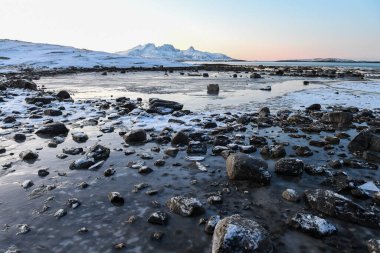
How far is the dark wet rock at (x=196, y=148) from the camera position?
9.79m

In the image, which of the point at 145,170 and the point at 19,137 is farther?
the point at 19,137

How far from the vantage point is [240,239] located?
4.66m

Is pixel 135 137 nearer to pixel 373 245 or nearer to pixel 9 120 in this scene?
pixel 9 120

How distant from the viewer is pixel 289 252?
16.4 ft

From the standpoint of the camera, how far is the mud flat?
5.28 m

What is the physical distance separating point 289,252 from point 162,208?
2.53 m

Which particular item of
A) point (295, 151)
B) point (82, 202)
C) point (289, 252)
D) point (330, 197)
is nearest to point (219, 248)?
point (289, 252)

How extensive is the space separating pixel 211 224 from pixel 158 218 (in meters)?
0.97

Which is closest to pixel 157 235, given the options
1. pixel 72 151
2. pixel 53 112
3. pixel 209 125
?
pixel 72 151

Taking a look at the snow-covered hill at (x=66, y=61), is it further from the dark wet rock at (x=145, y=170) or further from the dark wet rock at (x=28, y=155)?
the dark wet rock at (x=145, y=170)

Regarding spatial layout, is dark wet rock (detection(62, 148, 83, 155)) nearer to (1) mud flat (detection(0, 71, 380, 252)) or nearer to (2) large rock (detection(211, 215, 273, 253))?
(1) mud flat (detection(0, 71, 380, 252))

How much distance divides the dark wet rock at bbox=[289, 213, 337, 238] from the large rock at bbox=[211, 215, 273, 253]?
36.9 inches

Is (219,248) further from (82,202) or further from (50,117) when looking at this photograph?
(50,117)

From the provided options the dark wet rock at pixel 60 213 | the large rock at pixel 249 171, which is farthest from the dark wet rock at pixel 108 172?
the large rock at pixel 249 171
